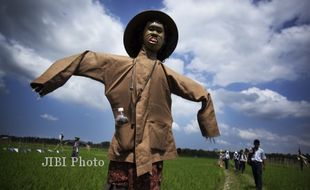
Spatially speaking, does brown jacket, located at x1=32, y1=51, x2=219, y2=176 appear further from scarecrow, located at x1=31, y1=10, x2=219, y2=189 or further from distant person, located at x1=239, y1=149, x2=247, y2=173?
distant person, located at x1=239, y1=149, x2=247, y2=173

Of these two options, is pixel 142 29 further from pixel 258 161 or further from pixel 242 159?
pixel 242 159

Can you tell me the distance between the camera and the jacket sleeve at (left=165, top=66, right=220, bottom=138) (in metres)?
3.69

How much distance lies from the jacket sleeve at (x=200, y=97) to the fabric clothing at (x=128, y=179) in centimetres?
83

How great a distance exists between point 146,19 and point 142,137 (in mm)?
1463

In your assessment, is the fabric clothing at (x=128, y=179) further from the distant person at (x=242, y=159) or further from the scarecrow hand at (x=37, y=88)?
the distant person at (x=242, y=159)

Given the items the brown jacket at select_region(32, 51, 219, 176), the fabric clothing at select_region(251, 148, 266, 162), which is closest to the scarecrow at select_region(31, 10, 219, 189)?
the brown jacket at select_region(32, 51, 219, 176)

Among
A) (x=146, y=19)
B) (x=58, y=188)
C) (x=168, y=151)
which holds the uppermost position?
(x=146, y=19)

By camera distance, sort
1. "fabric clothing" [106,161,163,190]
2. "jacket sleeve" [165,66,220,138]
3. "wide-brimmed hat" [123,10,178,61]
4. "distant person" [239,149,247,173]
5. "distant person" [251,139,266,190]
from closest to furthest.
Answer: "fabric clothing" [106,161,163,190], "jacket sleeve" [165,66,220,138], "wide-brimmed hat" [123,10,178,61], "distant person" [251,139,266,190], "distant person" [239,149,247,173]

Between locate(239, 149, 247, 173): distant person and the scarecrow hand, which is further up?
the scarecrow hand

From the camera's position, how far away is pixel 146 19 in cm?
393

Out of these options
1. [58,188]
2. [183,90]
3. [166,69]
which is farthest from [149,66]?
[58,188]

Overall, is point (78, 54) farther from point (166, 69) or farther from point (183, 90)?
point (183, 90)

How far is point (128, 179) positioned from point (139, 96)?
2.61ft

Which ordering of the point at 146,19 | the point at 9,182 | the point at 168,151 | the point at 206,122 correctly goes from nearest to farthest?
1. the point at 168,151
2. the point at 206,122
3. the point at 146,19
4. the point at 9,182
